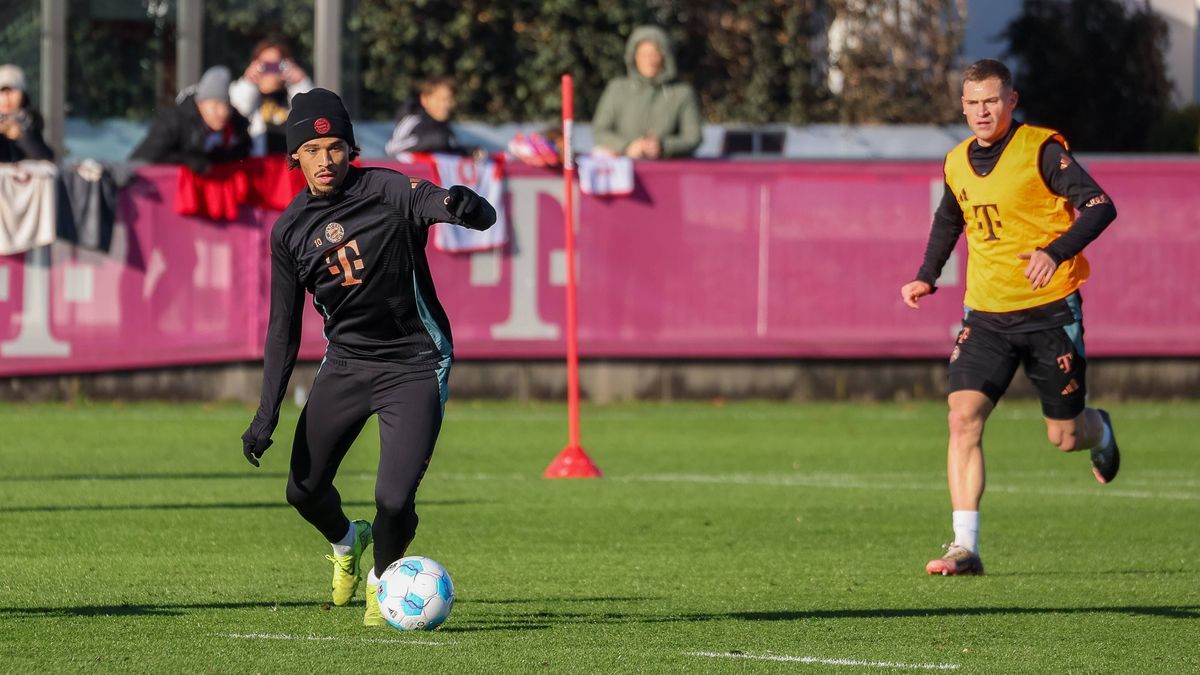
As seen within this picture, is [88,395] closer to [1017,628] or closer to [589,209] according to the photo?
[589,209]

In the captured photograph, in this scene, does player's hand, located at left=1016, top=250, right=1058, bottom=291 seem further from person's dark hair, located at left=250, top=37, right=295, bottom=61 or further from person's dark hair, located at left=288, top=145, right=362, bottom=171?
person's dark hair, located at left=250, top=37, right=295, bottom=61

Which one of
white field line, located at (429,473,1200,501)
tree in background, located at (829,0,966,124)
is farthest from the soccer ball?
tree in background, located at (829,0,966,124)

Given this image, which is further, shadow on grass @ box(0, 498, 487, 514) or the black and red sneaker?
shadow on grass @ box(0, 498, 487, 514)

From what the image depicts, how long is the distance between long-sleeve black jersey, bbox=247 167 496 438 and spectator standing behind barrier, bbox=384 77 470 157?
9992 mm

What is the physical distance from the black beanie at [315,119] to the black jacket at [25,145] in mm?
10581

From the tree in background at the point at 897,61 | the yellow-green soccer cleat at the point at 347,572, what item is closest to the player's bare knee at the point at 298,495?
the yellow-green soccer cleat at the point at 347,572

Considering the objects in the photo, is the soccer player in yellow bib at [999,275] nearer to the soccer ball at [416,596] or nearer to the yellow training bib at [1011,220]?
the yellow training bib at [1011,220]

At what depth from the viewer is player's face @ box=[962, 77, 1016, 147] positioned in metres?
9.80

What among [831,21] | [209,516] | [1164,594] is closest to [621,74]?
[831,21]

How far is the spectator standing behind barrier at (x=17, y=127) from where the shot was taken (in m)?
17.9

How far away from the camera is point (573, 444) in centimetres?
1400

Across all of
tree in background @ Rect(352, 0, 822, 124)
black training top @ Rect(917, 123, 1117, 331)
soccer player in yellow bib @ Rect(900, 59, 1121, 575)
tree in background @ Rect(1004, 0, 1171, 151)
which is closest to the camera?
black training top @ Rect(917, 123, 1117, 331)

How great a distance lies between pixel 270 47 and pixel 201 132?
1.67m

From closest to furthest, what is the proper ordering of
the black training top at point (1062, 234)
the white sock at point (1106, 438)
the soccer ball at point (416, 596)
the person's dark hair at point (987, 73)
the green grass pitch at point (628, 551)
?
1. the green grass pitch at point (628, 551)
2. the soccer ball at point (416, 596)
3. the black training top at point (1062, 234)
4. the person's dark hair at point (987, 73)
5. the white sock at point (1106, 438)
